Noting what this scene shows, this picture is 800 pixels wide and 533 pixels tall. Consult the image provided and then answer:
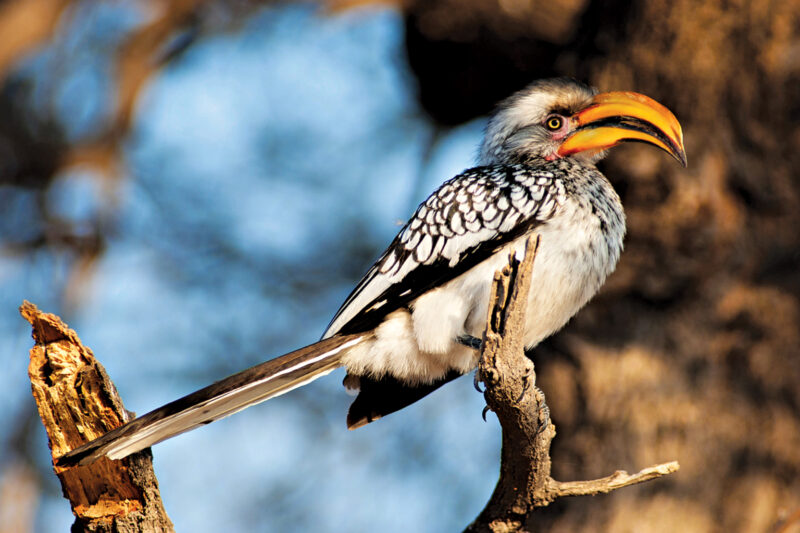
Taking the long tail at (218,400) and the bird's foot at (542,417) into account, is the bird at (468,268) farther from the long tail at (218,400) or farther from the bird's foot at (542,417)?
the bird's foot at (542,417)

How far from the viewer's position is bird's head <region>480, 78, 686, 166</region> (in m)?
2.93

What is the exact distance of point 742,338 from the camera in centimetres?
379

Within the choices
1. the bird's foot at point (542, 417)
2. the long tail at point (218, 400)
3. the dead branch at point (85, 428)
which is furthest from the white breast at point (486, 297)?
the dead branch at point (85, 428)

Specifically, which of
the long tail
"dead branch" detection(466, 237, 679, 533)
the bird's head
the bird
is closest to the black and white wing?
the bird

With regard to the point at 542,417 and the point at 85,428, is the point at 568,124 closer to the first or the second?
the point at 542,417

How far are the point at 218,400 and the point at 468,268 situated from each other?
3.25 ft

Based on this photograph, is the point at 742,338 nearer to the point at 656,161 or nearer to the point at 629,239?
the point at 629,239

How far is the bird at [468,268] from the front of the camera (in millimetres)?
2701

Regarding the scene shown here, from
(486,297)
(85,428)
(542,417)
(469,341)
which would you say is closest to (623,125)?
(486,297)

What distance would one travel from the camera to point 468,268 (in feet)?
9.07

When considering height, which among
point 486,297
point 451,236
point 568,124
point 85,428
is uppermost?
point 568,124

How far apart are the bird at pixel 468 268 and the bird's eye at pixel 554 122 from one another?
0.11 m

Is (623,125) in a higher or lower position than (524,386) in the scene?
higher

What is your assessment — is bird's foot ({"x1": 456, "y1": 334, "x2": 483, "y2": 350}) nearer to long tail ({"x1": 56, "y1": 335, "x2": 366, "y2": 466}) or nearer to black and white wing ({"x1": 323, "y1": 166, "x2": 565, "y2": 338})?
black and white wing ({"x1": 323, "y1": 166, "x2": 565, "y2": 338})
